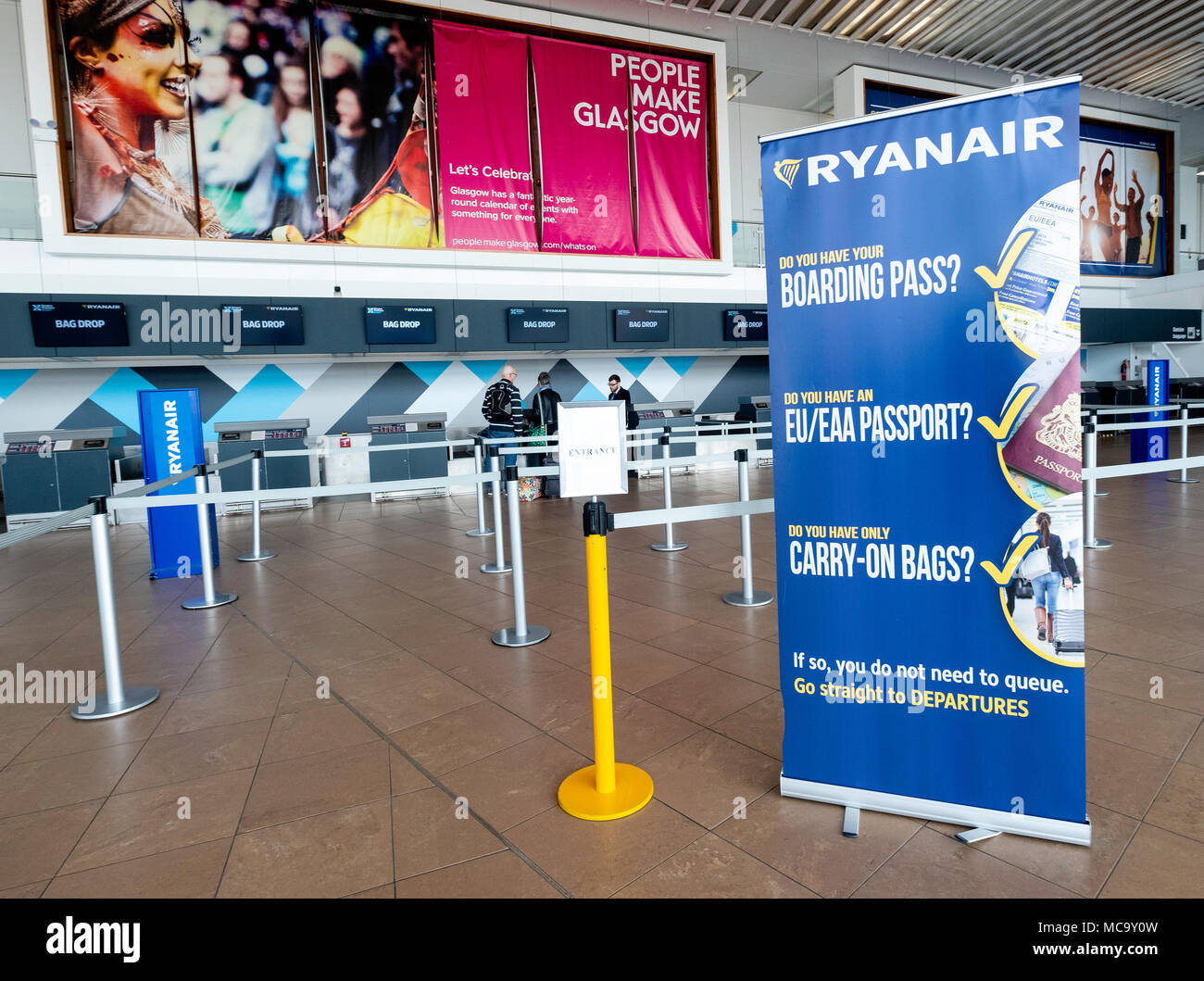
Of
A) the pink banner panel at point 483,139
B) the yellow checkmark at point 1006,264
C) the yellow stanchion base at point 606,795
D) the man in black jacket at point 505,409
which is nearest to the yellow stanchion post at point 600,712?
the yellow stanchion base at point 606,795

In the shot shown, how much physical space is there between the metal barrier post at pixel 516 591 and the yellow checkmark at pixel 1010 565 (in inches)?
91.0

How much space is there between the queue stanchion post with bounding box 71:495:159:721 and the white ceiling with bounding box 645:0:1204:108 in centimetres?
1104

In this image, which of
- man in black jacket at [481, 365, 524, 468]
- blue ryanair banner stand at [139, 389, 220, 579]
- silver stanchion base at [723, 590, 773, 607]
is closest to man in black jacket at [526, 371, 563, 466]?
man in black jacket at [481, 365, 524, 468]

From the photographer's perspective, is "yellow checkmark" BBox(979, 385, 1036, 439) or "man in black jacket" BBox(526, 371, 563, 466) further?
"man in black jacket" BBox(526, 371, 563, 466)

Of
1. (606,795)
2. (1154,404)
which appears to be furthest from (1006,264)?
(1154,404)

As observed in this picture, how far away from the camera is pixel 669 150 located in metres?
11.5

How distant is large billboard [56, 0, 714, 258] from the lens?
8570 mm

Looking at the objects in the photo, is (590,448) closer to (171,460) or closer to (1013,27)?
(171,460)

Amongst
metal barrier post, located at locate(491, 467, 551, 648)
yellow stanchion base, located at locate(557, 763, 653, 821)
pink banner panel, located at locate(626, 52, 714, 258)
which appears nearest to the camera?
yellow stanchion base, located at locate(557, 763, 653, 821)

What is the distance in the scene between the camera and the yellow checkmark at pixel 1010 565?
1.95 m

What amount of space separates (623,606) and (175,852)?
2.73 meters

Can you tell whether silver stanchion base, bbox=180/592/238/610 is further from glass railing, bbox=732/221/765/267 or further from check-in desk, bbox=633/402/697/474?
glass railing, bbox=732/221/765/267

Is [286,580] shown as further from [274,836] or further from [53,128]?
[53,128]

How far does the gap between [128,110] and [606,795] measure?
394 inches
